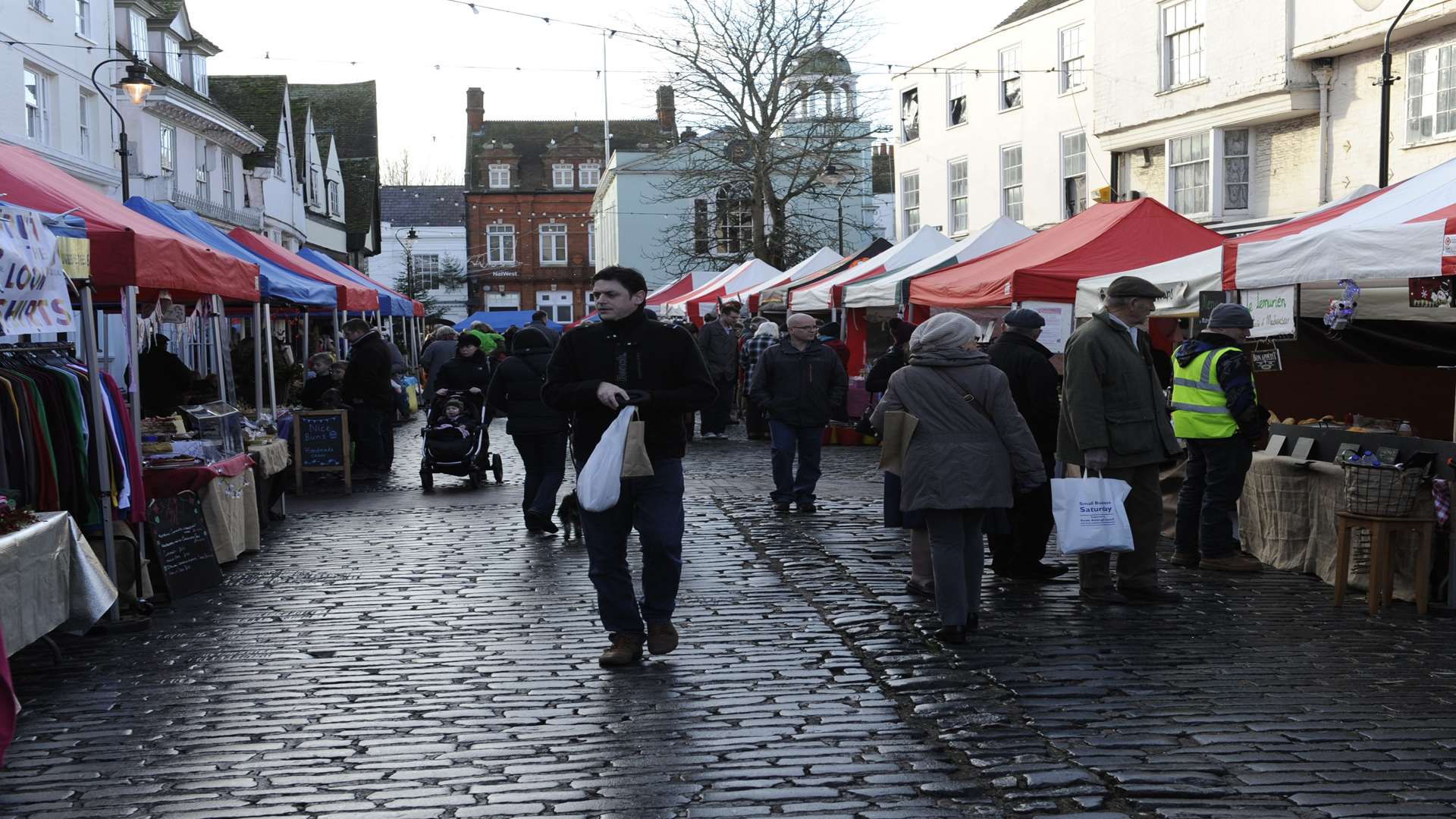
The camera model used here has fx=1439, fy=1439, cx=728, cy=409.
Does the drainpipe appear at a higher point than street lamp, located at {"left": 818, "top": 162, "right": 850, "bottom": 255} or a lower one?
lower

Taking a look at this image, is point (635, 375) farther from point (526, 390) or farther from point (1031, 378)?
point (526, 390)

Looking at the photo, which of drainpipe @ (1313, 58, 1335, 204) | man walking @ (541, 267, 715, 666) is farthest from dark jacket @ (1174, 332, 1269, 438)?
drainpipe @ (1313, 58, 1335, 204)

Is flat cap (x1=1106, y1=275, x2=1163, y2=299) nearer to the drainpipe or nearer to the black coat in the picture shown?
the black coat

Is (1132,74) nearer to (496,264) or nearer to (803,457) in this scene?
(803,457)

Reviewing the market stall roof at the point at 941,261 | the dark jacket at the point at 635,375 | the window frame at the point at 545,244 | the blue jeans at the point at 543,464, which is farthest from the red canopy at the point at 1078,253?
the window frame at the point at 545,244

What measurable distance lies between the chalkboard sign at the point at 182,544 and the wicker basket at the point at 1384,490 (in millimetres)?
6930

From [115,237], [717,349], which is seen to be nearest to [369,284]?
[717,349]

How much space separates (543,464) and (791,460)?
7.51 feet

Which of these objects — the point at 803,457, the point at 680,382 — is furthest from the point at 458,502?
the point at 680,382

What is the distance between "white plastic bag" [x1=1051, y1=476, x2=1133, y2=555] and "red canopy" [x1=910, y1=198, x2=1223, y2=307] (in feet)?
17.2

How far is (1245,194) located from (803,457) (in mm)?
12001

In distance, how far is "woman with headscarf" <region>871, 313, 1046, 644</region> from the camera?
710 centimetres

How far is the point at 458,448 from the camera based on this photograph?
594 inches

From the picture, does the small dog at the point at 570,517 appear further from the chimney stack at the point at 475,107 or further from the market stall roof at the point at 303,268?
the chimney stack at the point at 475,107
